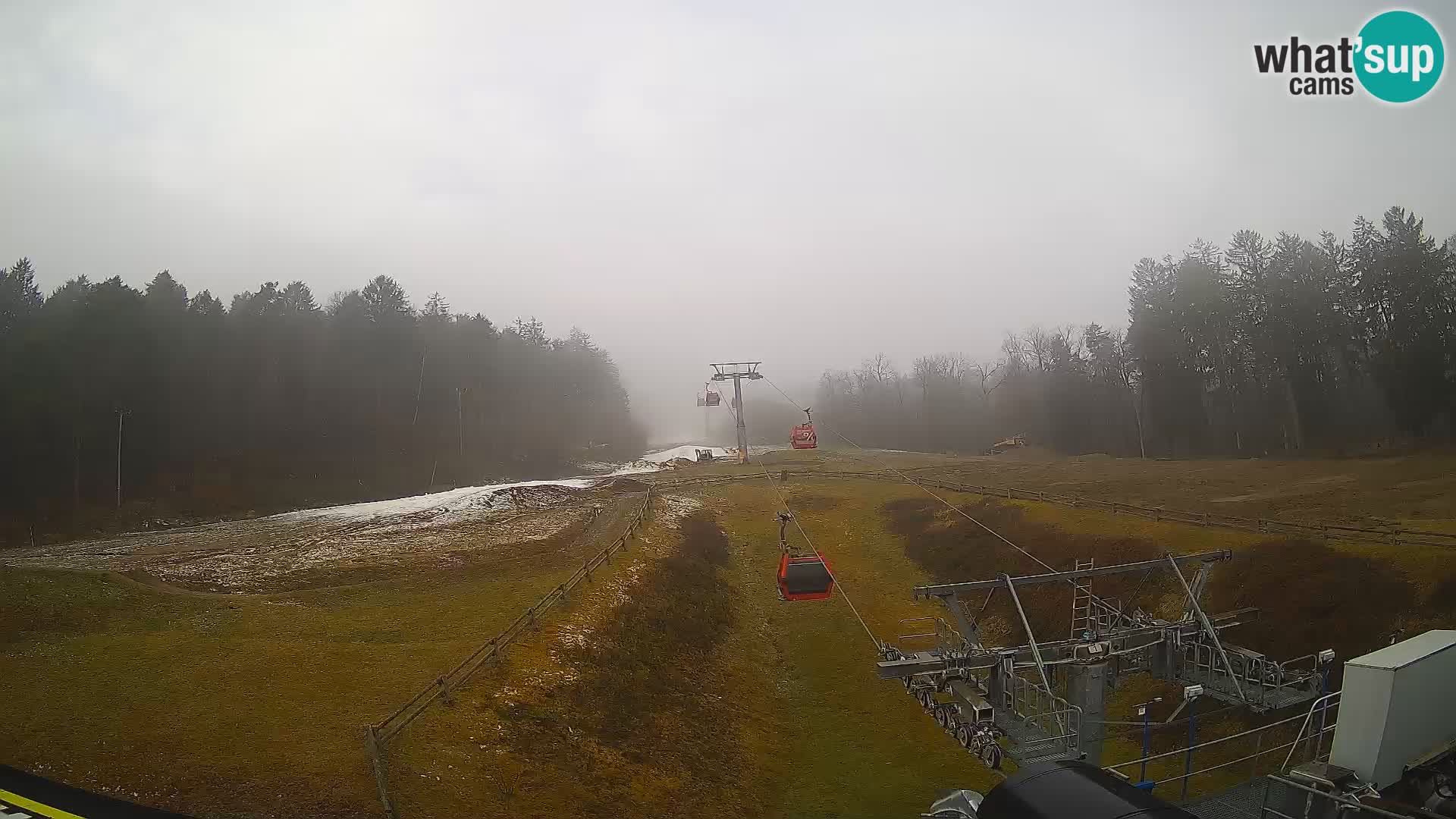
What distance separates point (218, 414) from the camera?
2327 inches

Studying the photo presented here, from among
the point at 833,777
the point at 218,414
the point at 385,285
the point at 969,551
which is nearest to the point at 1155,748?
the point at 833,777

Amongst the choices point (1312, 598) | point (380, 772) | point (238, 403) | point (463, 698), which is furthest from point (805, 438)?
point (238, 403)

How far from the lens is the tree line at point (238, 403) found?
46062 mm

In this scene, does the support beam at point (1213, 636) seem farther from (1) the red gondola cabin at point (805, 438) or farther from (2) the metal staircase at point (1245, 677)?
(1) the red gondola cabin at point (805, 438)

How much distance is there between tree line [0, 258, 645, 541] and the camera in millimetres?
46062

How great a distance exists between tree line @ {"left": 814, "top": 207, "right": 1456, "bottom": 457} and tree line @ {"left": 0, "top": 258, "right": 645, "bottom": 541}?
77337mm

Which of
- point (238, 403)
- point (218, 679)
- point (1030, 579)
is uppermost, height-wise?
point (238, 403)

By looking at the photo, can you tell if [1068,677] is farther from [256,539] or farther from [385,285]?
[385,285]

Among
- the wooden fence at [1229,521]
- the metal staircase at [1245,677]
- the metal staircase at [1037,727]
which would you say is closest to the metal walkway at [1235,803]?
the metal staircase at [1037,727]

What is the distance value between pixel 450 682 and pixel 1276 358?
245 feet

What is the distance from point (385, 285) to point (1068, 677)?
285ft

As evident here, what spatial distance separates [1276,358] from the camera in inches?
2367

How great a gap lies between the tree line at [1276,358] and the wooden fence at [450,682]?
60615 mm

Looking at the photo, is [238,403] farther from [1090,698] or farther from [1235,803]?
[1235,803]
